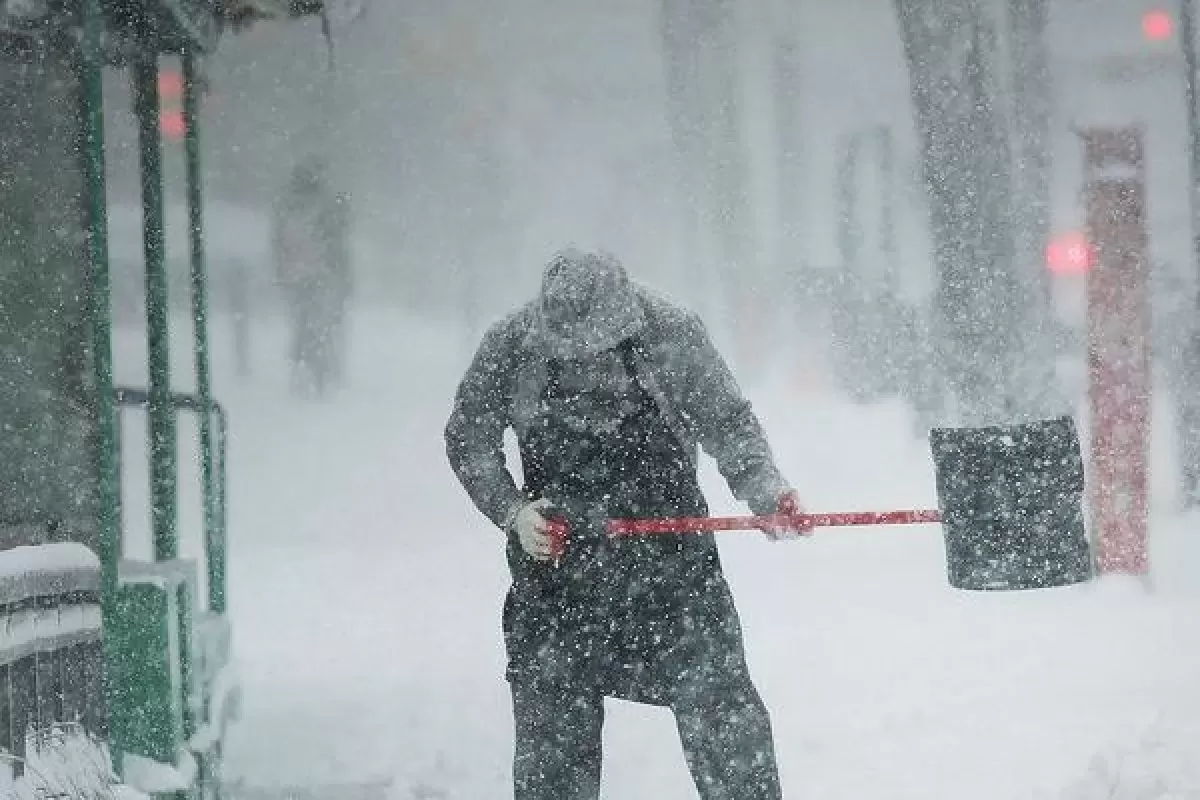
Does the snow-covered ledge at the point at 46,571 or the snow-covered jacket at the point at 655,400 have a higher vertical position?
the snow-covered jacket at the point at 655,400

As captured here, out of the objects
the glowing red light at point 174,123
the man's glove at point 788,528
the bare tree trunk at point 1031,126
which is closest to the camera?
the man's glove at point 788,528

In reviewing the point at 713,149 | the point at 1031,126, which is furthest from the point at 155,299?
the point at 713,149

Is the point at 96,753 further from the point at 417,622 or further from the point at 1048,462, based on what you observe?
the point at 417,622

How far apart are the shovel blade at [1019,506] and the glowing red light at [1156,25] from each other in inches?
510

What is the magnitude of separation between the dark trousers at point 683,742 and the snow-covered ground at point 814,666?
5.61 feet

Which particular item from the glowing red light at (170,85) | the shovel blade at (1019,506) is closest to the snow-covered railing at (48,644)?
the glowing red light at (170,85)

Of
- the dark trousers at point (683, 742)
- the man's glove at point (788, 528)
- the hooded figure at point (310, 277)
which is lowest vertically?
the dark trousers at point (683, 742)

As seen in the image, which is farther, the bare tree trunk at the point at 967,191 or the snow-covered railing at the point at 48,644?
the bare tree trunk at the point at 967,191

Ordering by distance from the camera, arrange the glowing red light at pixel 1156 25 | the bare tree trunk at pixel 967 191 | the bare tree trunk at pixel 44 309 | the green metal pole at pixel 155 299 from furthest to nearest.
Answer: the glowing red light at pixel 1156 25 → the bare tree trunk at pixel 967 191 → the green metal pole at pixel 155 299 → the bare tree trunk at pixel 44 309

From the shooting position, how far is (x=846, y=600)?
1095 centimetres

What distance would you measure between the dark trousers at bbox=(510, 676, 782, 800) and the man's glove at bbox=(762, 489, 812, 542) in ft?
1.38

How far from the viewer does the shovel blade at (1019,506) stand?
382 centimetres

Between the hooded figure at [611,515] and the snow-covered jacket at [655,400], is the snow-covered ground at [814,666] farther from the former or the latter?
the snow-covered jacket at [655,400]

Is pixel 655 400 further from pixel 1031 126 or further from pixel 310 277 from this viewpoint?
pixel 310 277
